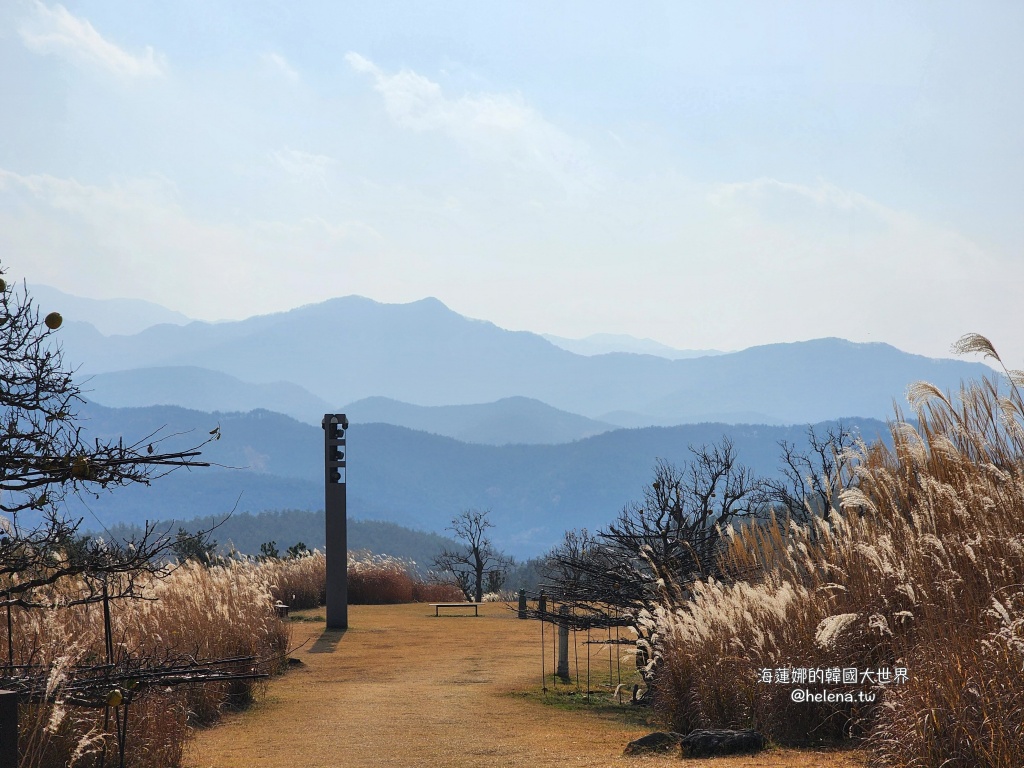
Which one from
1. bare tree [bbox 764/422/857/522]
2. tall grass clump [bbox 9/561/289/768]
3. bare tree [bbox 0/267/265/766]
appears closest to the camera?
A: bare tree [bbox 0/267/265/766]

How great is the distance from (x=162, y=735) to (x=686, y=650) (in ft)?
14.8

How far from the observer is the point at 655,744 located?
7.71 m

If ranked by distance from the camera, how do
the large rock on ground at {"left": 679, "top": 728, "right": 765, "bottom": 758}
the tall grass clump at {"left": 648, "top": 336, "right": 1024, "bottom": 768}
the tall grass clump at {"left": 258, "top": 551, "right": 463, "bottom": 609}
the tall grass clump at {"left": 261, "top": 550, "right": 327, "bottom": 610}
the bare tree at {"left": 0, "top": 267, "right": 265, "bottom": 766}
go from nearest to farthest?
the bare tree at {"left": 0, "top": 267, "right": 265, "bottom": 766} → the tall grass clump at {"left": 648, "top": 336, "right": 1024, "bottom": 768} → the large rock on ground at {"left": 679, "top": 728, "right": 765, "bottom": 758} → the tall grass clump at {"left": 261, "top": 550, "right": 327, "bottom": 610} → the tall grass clump at {"left": 258, "top": 551, "right": 463, "bottom": 609}

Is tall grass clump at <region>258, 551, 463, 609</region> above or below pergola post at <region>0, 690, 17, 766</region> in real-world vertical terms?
below

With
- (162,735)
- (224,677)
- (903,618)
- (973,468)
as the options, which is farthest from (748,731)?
(162,735)

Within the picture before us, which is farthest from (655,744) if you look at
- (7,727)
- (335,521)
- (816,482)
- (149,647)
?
(816,482)

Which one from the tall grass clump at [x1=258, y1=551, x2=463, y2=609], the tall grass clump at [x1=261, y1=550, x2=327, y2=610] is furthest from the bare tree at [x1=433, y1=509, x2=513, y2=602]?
the tall grass clump at [x1=261, y1=550, x2=327, y2=610]

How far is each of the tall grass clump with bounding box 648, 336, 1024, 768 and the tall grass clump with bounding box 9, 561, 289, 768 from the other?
3.84 m

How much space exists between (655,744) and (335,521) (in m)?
14.0

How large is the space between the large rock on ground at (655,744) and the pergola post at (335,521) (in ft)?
42.8

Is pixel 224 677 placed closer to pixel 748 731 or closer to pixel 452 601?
pixel 748 731

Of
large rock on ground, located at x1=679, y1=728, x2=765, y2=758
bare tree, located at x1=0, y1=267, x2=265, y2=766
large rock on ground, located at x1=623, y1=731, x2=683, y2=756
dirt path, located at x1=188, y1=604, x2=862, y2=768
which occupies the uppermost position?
bare tree, located at x1=0, y1=267, x2=265, y2=766

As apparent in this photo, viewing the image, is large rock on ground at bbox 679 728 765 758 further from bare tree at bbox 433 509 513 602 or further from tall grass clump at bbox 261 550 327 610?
bare tree at bbox 433 509 513 602

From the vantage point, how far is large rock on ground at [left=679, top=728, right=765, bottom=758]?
6.70 m
